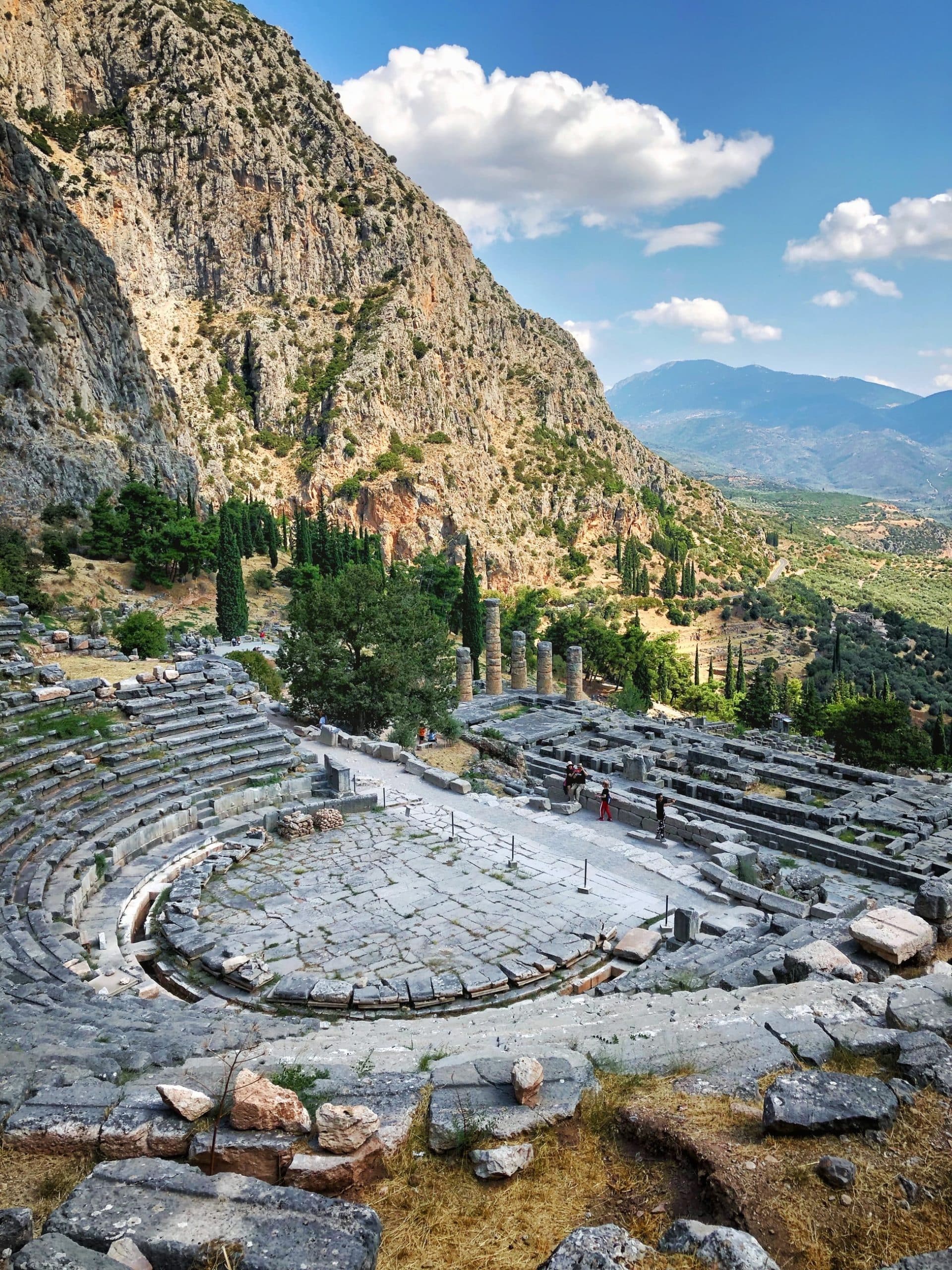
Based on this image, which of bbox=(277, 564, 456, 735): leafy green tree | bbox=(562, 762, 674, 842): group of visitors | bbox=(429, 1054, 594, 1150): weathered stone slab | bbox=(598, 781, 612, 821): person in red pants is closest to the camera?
bbox=(429, 1054, 594, 1150): weathered stone slab

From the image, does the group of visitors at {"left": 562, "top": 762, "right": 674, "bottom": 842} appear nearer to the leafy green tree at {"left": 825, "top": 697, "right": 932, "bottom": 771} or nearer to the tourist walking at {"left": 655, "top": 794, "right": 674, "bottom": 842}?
the tourist walking at {"left": 655, "top": 794, "right": 674, "bottom": 842}

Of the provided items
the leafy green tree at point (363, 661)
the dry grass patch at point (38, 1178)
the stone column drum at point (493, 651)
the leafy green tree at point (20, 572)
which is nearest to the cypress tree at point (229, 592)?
the leafy green tree at point (20, 572)

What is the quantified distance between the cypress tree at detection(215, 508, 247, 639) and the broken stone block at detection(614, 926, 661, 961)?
3233 cm

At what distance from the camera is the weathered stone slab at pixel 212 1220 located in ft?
12.2

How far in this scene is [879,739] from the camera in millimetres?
27906

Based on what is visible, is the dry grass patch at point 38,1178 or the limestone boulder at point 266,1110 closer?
the dry grass patch at point 38,1178

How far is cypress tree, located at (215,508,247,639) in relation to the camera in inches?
1548

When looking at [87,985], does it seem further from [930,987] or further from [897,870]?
[897,870]

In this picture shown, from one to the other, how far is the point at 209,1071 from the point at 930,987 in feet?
19.9

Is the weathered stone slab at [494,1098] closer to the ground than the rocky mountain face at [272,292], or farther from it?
closer to the ground

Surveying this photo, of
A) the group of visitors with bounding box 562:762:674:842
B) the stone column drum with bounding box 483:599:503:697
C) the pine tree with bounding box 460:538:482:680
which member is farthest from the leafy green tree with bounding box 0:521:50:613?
the pine tree with bounding box 460:538:482:680

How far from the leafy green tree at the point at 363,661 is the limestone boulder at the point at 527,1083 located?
17.1 m

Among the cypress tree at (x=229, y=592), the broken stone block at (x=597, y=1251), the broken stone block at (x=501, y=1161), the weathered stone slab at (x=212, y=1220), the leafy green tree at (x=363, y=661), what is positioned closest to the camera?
the broken stone block at (x=597, y=1251)

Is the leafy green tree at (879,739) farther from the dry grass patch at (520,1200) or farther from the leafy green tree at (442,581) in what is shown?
the leafy green tree at (442,581)
